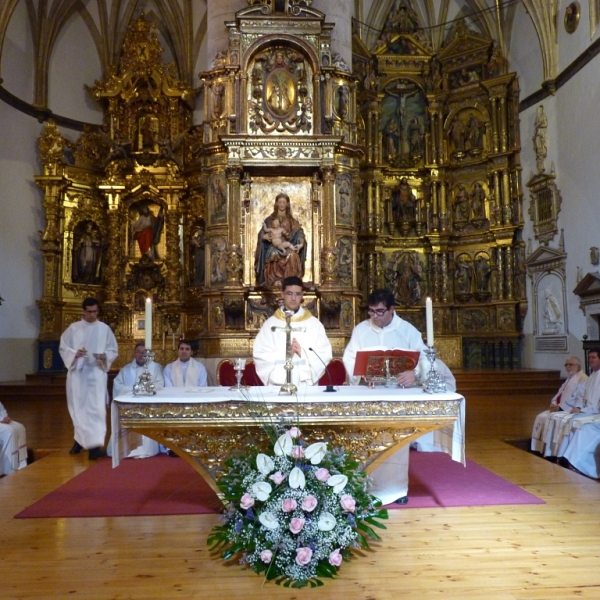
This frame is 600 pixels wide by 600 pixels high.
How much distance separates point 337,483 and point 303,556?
0.48 meters

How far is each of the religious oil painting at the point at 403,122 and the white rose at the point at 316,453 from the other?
16219 mm

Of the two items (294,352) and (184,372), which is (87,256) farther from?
(294,352)

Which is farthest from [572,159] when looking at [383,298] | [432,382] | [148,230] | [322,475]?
[322,475]

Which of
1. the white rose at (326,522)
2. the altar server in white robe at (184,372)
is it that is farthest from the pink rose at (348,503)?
the altar server in white robe at (184,372)

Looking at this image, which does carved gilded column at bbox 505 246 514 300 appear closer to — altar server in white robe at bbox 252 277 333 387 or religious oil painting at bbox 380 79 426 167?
religious oil painting at bbox 380 79 426 167

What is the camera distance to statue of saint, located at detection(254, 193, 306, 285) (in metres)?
14.0

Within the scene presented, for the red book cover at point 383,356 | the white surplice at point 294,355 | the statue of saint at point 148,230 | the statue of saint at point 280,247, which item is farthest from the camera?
the statue of saint at point 148,230

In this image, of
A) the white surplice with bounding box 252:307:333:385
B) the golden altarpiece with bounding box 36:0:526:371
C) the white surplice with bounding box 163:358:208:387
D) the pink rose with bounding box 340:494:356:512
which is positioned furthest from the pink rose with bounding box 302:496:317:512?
the golden altarpiece with bounding box 36:0:526:371

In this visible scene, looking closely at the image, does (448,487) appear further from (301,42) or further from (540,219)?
(540,219)

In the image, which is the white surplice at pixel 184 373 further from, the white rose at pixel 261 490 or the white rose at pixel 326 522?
the white rose at pixel 326 522

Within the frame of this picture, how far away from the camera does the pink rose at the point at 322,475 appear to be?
400 centimetres

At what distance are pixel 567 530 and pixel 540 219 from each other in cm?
1333

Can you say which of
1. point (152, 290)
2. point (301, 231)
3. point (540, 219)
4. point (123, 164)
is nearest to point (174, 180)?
point (123, 164)

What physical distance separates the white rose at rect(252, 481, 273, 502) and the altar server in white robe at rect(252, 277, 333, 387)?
171cm
